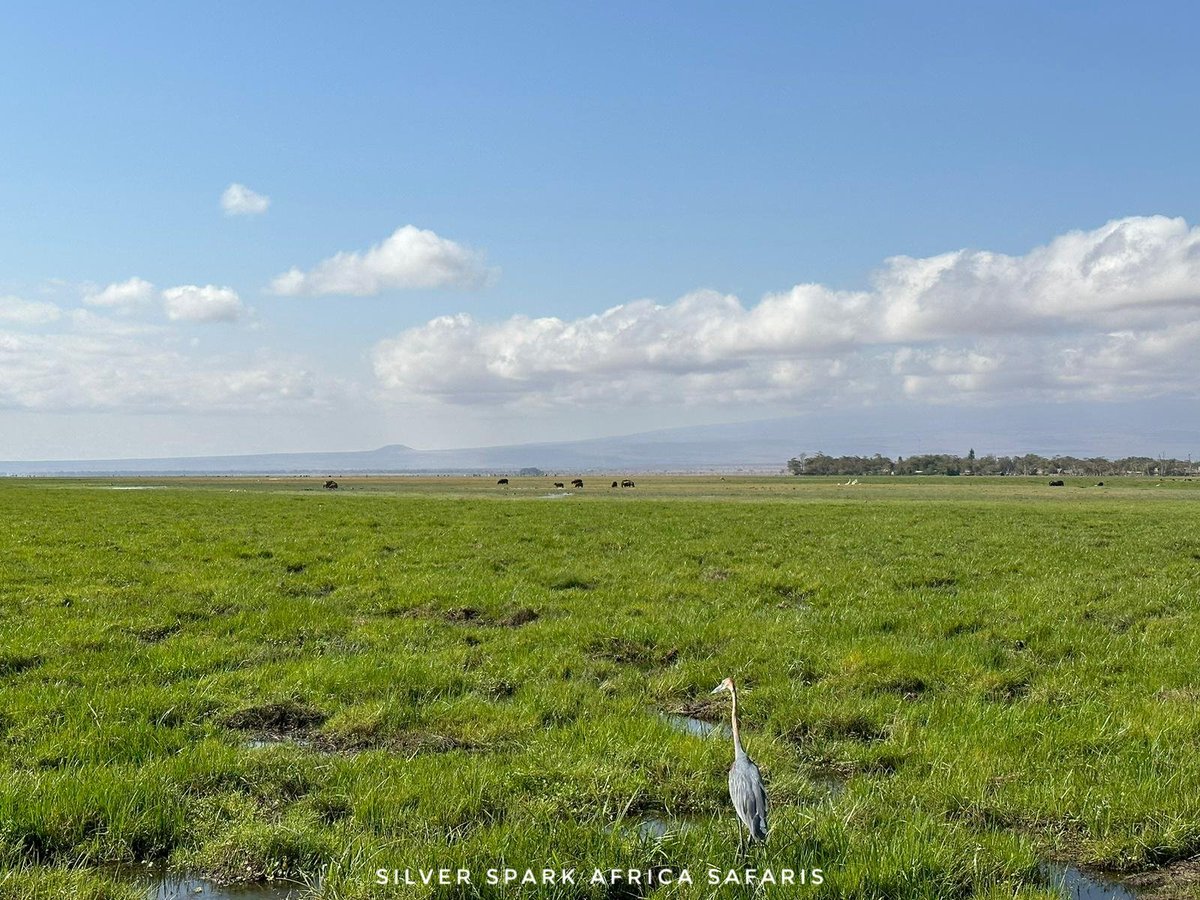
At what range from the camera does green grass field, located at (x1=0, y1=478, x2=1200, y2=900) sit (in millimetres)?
6230

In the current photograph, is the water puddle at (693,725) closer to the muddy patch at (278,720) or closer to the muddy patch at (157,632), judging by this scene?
the muddy patch at (278,720)

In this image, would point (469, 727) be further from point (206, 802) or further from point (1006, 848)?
point (1006, 848)

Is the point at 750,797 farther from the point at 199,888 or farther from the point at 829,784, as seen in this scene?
the point at 199,888

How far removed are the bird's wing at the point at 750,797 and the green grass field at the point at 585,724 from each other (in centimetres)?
54

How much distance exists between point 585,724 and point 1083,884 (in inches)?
193

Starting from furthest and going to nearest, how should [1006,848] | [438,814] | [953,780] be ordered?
[953,780]
[438,814]
[1006,848]

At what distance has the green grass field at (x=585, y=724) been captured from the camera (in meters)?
6.23

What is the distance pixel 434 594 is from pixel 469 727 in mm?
8357

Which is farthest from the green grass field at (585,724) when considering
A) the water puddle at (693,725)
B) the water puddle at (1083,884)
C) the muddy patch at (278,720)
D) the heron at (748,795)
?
the heron at (748,795)

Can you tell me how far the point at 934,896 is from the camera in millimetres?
5656

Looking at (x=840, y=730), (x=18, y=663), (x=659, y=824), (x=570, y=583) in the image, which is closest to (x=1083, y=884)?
(x=659, y=824)

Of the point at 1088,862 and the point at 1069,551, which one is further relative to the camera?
the point at 1069,551

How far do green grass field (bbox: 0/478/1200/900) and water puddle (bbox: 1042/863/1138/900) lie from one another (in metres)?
0.17

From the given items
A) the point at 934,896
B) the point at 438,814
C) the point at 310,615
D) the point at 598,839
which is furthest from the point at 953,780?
the point at 310,615
